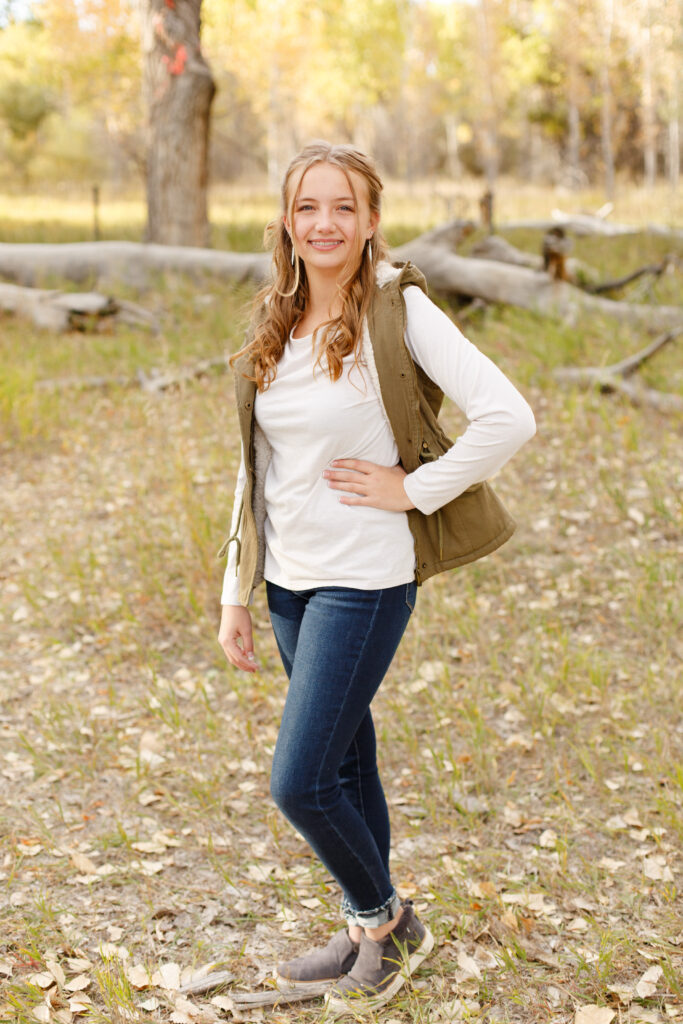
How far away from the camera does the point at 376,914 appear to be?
2580 millimetres

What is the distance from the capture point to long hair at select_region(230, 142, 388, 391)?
2.21m

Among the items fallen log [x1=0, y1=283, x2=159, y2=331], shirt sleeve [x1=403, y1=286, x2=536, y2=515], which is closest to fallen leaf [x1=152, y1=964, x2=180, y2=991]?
shirt sleeve [x1=403, y1=286, x2=536, y2=515]

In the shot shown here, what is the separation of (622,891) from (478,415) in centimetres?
196

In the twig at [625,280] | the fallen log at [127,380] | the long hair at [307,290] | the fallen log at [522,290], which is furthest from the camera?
the twig at [625,280]

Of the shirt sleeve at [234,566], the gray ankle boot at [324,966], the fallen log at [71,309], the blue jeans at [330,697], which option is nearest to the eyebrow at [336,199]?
the shirt sleeve at [234,566]

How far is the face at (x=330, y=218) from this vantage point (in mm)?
2262

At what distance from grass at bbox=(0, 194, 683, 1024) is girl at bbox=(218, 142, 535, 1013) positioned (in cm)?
81

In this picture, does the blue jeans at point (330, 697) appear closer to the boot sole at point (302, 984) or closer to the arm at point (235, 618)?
the arm at point (235, 618)

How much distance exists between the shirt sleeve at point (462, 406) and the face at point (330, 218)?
0.21 metres

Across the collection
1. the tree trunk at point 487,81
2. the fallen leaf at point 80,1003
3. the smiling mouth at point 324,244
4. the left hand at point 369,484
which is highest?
the tree trunk at point 487,81

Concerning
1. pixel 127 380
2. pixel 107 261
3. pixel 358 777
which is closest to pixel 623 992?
pixel 358 777

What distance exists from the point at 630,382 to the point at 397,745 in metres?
4.23

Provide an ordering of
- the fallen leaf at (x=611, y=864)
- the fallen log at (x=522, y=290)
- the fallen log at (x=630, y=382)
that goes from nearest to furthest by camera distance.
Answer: the fallen leaf at (x=611, y=864), the fallen log at (x=630, y=382), the fallen log at (x=522, y=290)

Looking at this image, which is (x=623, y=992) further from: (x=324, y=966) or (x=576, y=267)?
(x=576, y=267)
